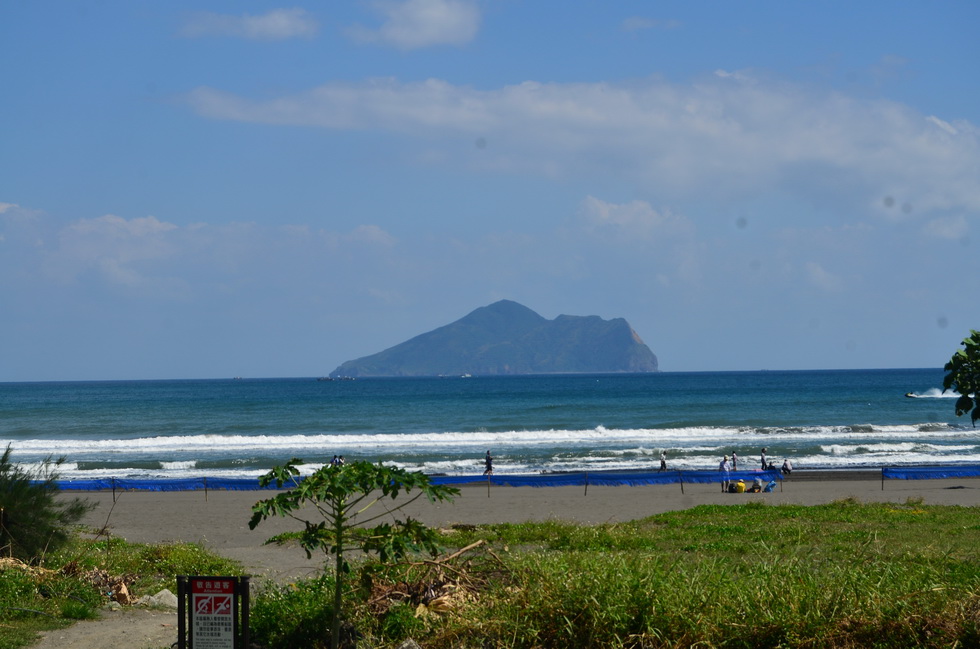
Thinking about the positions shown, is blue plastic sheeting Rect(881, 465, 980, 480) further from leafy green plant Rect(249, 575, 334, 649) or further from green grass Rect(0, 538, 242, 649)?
leafy green plant Rect(249, 575, 334, 649)

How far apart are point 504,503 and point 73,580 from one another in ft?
52.1

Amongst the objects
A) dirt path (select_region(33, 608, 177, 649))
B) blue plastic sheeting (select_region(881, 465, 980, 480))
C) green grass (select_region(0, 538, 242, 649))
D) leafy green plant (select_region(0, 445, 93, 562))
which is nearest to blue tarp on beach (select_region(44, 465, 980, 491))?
blue plastic sheeting (select_region(881, 465, 980, 480))

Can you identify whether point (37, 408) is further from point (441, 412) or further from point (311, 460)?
point (311, 460)

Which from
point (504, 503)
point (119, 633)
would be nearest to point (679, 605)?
point (119, 633)

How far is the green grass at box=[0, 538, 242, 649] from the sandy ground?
44.2 inches

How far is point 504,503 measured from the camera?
24.6 meters

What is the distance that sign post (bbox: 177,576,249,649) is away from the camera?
599 centimetres

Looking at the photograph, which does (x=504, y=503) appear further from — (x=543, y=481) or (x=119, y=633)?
(x=119, y=633)

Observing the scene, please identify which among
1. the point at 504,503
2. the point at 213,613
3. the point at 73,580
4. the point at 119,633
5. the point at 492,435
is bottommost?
the point at 492,435

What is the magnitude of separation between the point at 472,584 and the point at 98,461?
40.1 meters

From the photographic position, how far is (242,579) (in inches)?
235

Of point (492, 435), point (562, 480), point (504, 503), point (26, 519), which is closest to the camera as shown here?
point (26, 519)

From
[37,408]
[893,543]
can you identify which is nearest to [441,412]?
[37,408]

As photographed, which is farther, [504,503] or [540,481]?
[540,481]
